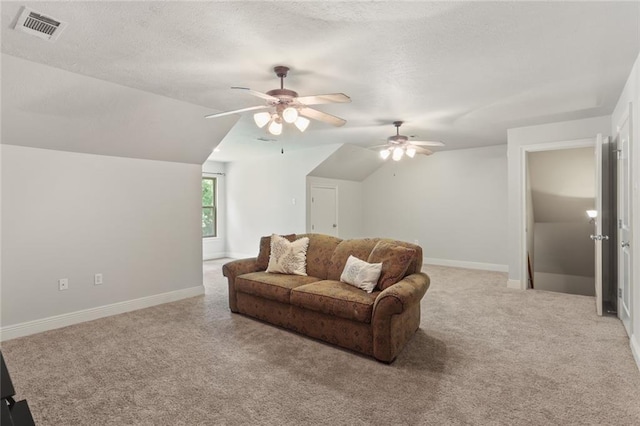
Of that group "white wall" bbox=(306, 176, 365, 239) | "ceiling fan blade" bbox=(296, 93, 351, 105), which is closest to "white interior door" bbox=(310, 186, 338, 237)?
"white wall" bbox=(306, 176, 365, 239)

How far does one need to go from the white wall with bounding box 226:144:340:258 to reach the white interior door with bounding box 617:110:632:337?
411 centimetres

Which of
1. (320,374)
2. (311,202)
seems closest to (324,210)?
(311,202)

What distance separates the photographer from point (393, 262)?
3.21m

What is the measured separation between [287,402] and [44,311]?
10.3ft

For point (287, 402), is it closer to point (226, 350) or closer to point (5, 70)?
point (226, 350)

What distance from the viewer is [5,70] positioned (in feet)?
8.71

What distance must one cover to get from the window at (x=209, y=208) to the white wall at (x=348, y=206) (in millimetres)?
3016

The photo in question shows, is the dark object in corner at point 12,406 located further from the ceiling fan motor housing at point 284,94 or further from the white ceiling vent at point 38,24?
the ceiling fan motor housing at point 284,94

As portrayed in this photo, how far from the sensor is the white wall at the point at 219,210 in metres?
8.23

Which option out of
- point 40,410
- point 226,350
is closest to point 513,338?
point 226,350

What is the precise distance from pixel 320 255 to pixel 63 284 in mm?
2964

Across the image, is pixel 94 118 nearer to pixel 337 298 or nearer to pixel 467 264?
pixel 337 298

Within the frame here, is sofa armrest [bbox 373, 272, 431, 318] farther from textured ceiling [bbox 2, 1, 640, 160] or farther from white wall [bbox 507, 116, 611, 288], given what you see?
white wall [bbox 507, 116, 611, 288]

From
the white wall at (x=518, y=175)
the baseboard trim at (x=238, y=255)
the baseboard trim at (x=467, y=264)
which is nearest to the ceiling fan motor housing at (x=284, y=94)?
the white wall at (x=518, y=175)
